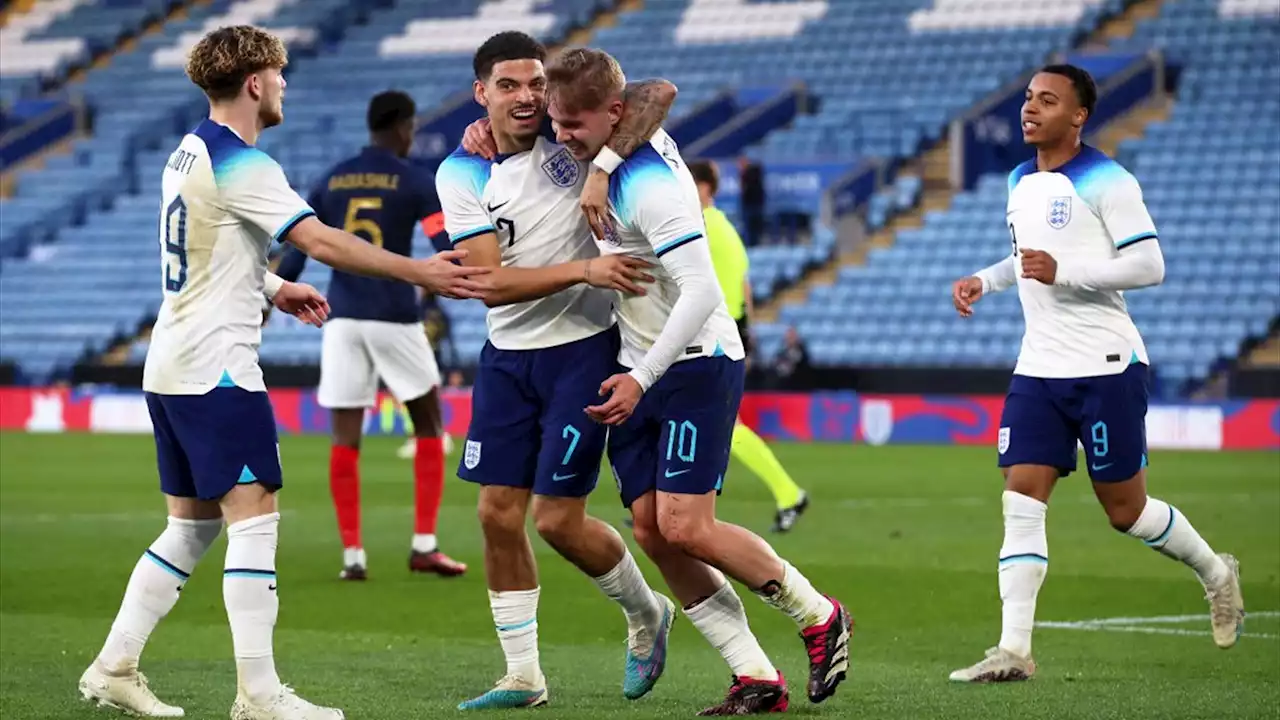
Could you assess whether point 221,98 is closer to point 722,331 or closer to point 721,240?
point 722,331

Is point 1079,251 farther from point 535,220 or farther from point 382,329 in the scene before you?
point 382,329

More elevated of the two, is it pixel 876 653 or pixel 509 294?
pixel 509 294

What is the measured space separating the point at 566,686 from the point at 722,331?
4.93ft

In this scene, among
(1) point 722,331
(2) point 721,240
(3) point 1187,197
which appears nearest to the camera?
(1) point 722,331

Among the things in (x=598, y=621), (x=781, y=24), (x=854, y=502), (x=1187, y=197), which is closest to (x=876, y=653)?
(x=598, y=621)

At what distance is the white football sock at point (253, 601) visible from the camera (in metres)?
6.45

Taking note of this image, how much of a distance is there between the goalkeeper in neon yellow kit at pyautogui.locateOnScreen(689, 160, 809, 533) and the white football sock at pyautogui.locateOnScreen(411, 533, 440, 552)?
2067mm

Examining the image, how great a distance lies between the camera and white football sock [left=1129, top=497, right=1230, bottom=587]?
8117 millimetres

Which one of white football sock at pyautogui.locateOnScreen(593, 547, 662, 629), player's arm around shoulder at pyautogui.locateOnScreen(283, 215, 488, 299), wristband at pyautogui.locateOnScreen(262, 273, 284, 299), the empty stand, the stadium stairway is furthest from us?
the stadium stairway

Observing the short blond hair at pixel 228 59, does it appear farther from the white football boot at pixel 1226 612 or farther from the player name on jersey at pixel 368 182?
the player name on jersey at pixel 368 182

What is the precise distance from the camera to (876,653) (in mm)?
8648

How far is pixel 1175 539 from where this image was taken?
820 cm

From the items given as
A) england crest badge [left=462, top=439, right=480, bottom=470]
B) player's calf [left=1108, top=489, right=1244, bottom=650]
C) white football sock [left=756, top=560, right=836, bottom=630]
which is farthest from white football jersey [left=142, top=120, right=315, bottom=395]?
player's calf [left=1108, top=489, right=1244, bottom=650]

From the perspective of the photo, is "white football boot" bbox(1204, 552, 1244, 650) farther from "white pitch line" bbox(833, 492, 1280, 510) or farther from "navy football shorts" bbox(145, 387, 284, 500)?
"white pitch line" bbox(833, 492, 1280, 510)
